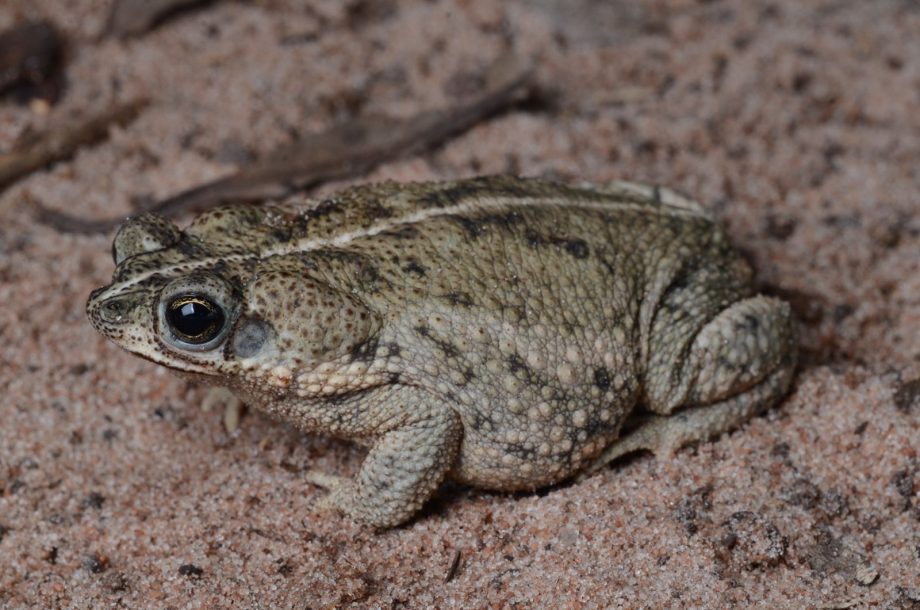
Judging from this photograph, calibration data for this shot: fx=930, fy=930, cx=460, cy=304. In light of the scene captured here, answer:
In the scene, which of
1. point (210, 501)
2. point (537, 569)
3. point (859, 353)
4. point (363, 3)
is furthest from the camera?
point (363, 3)

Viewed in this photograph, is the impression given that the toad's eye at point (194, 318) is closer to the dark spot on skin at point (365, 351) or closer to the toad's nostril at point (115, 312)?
the toad's nostril at point (115, 312)

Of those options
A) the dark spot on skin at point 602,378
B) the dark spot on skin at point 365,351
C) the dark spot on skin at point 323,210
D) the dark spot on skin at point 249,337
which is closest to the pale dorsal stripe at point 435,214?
the dark spot on skin at point 323,210

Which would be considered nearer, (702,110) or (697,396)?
(697,396)

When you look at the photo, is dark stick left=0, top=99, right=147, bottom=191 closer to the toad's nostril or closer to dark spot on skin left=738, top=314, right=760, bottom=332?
the toad's nostril

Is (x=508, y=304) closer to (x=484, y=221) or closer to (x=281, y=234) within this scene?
(x=484, y=221)

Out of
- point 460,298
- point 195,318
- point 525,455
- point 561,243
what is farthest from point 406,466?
point 561,243

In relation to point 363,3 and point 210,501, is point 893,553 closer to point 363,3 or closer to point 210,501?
point 210,501

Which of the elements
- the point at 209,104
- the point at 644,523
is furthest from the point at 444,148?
the point at 644,523
